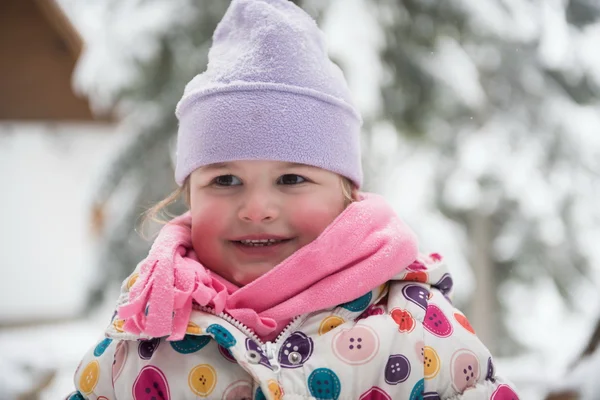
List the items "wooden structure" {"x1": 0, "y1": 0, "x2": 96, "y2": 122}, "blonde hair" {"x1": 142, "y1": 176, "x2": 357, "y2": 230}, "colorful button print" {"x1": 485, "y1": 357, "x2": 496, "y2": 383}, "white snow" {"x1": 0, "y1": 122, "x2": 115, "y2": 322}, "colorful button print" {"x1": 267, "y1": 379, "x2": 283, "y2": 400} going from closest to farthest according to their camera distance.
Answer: "colorful button print" {"x1": 267, "y1": 379, "x2": 283, "y2": 400} < "colorful button print" {"x1": 485, "y1": 357, "x2": 496, "y2": 383} < "blonde hair" {"x1": 142, "y1": 176, "x2": 357, "y2": 230} < "wooden structure" {"x1": 0, "y1": 0, "x2": 96, "y2": 122} < "white snow" {"x1": 0, "y1": 122, "x2": 115, "y2": 322}

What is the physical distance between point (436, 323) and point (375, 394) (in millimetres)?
136

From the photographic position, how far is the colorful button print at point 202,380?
2.60 feet

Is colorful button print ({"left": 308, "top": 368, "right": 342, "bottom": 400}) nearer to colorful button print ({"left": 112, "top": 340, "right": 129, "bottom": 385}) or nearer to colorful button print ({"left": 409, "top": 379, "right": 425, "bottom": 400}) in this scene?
colorful button print ({"left": 409, "top": 379, "right": 425, "bottom": 400})

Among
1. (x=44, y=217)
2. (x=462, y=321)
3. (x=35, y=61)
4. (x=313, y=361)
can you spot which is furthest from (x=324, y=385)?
(x=44, y=217)

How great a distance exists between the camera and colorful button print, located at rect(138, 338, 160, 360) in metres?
0.83

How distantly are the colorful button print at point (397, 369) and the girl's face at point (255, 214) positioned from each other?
211 millimetres

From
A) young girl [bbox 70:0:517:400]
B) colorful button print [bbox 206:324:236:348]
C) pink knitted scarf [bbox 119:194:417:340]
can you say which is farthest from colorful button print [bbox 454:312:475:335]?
colorful button print [bbox 206:324:236:348]

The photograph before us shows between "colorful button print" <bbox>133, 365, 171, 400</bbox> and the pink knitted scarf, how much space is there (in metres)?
0.06

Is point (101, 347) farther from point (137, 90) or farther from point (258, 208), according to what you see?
Answer: point (137, 90)

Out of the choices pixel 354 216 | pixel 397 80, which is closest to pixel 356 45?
pixel 397 80

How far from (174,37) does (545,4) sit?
3.56 feet

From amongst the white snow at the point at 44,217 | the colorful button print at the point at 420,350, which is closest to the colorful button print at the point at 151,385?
the colorful button print at the point at 420,350

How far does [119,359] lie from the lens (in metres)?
0.84

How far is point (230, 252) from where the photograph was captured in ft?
2.95
